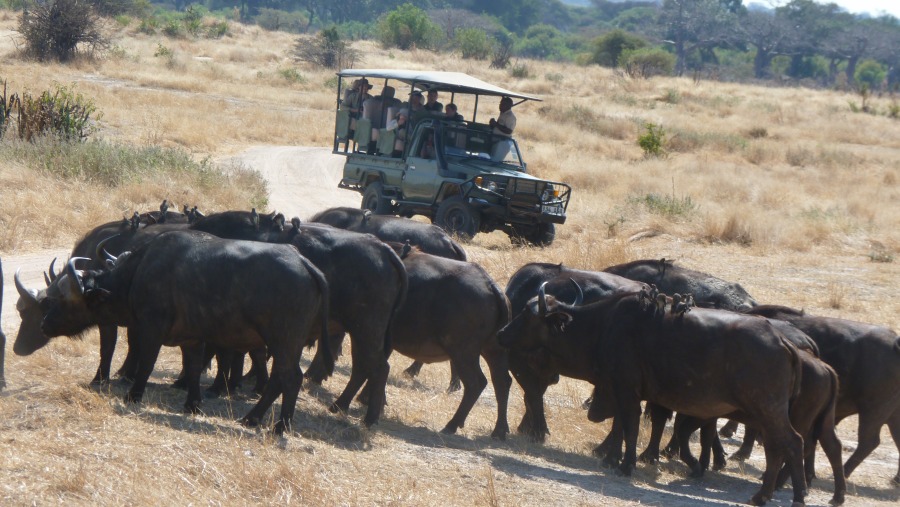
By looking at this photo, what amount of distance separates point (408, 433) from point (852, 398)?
362 cm

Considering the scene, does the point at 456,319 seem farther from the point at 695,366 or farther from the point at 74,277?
the point at 74,277

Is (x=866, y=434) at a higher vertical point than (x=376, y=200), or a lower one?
higher

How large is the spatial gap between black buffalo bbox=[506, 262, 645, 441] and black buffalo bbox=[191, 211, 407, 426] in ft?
4.08

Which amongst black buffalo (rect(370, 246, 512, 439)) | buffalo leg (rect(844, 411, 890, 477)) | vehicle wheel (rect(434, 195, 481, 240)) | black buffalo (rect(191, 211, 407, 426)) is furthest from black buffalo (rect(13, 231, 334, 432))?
vehicle wheel (rect(434, 195, 481, 240))

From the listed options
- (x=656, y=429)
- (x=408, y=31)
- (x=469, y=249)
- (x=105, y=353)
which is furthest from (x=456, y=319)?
(x=408, y=31)

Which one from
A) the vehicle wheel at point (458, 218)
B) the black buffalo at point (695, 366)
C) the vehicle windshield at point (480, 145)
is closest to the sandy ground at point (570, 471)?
the black buffalo at point (695, 366)

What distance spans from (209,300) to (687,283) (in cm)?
493

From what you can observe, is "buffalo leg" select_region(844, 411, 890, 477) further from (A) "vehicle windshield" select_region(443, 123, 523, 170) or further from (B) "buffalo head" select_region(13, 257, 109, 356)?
(A) "vehicle windshield" select_region(443, 123, 523, 170)

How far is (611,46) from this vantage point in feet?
246

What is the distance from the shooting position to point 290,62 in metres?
55.0

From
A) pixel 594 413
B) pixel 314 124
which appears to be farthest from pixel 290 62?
pixel 594 413

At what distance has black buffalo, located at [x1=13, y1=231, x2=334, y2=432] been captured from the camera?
7543 mm

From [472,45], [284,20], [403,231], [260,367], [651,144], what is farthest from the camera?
[284,20]

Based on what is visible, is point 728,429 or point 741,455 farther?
point 728,429
